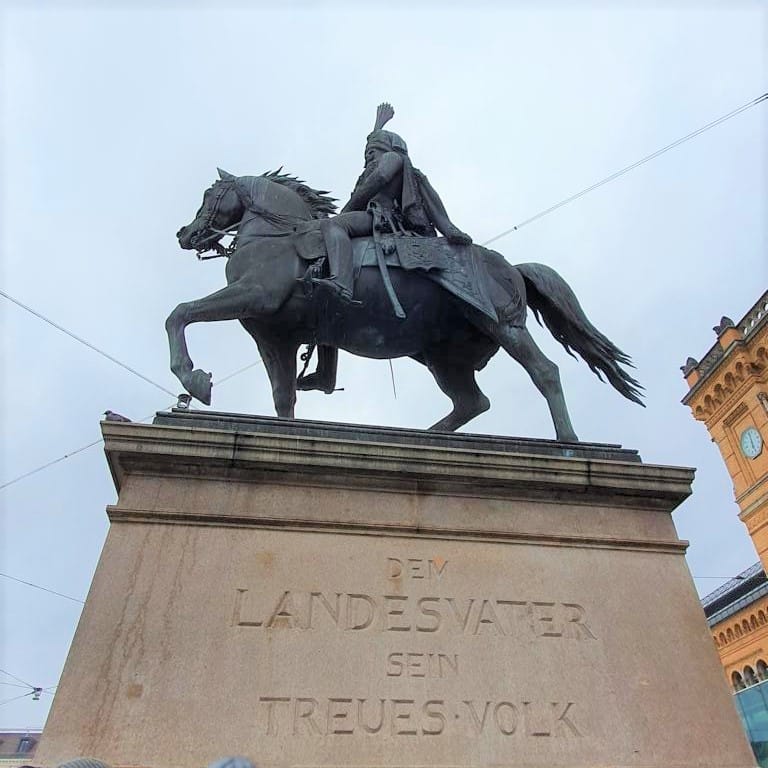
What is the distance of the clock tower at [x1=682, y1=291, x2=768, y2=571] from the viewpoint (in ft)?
138

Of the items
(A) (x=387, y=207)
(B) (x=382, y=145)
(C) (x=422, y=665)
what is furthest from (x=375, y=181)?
(C) (x=422, y=665)

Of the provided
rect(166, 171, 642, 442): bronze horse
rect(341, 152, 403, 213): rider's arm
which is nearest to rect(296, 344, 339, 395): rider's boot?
rect(166, 171, 642, 442): bronze horse

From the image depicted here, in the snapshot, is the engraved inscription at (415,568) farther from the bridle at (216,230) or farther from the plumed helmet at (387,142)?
the plumed helmet at (387,142)

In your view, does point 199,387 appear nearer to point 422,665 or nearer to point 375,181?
point 422,665

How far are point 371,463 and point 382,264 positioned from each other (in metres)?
2.46

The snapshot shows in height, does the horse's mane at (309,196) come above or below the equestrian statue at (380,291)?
above

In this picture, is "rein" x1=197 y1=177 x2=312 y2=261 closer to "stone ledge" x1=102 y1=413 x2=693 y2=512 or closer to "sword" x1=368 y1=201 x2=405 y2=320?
"sword" x1=368 y1=201 x2=405 y2=320

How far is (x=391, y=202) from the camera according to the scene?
7.53 m

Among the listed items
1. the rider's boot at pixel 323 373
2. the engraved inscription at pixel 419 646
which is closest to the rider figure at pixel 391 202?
the rider's boot at pixel 323 373

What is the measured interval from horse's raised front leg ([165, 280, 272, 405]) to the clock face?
144 feet

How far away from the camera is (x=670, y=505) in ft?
18.4

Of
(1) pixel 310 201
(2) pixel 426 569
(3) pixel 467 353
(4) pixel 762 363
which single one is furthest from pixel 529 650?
(4) pixel 762 363

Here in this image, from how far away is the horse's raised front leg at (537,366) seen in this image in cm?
664

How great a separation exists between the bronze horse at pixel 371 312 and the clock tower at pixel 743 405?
39944 millimetres
